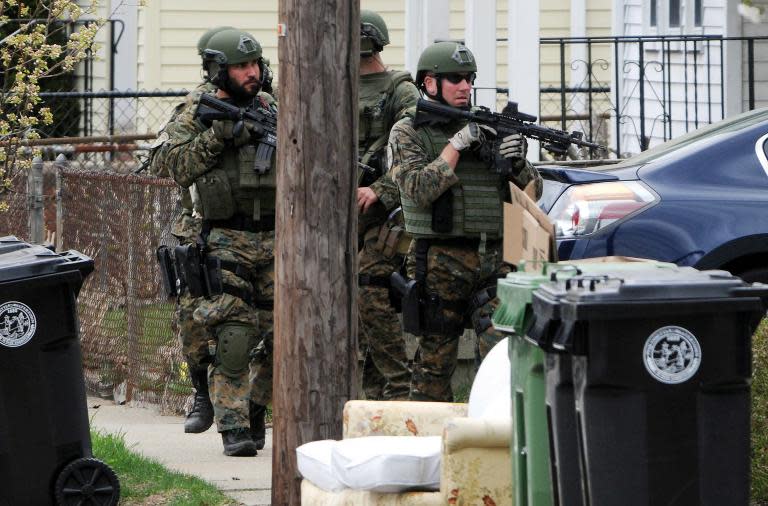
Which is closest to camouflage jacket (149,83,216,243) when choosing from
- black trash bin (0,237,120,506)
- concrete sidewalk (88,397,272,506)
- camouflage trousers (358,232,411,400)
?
camouflage trousers (358,232,411,400)

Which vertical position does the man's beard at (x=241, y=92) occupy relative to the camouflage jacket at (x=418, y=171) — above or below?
above

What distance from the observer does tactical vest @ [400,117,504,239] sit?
7.03 m

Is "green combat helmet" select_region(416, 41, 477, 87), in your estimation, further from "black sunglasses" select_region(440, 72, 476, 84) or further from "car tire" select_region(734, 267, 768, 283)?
"car tire" select_region(734, 267, 768, 283)

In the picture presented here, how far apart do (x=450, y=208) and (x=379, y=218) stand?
0.78 meters

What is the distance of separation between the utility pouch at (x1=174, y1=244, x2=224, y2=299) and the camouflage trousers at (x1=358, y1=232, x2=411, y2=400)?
2.33 feet

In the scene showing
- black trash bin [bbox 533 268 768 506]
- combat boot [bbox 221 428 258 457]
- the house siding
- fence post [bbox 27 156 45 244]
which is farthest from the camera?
the house siding

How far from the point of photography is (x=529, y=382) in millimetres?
4324

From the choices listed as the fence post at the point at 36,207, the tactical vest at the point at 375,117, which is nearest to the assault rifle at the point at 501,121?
the tactical vest at the point at 375,117

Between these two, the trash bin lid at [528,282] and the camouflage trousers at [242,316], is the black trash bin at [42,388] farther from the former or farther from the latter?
the trash bin lid at [528,282]

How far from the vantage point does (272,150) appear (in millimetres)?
7383

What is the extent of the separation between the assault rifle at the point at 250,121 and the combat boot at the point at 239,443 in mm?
1220

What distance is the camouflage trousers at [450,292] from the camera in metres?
7.10

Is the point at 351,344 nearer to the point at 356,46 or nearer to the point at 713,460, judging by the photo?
the point at 356,46

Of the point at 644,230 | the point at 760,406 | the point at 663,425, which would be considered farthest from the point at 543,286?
the point at 644,230
